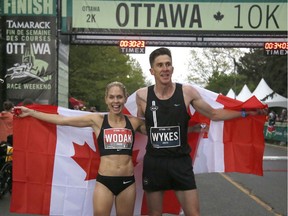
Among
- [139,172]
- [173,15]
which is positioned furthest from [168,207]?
[173,15]

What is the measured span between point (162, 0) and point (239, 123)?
9.15 meters

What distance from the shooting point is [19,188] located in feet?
17.8

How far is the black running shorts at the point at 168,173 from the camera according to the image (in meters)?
4.56

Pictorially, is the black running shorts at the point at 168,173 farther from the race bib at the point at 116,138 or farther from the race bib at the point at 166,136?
the race bib at the point at 116,138

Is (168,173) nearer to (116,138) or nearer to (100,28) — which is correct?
(116,138)

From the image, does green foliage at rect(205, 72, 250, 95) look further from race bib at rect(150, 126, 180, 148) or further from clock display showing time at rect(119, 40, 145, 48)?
race bib at rect(150, 126, 180, 148)

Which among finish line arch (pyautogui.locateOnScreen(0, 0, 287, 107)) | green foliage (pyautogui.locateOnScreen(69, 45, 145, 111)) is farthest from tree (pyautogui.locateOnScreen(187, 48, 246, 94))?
finish line arch (pyautogui.locateOnScreen(0, 0, 287, 107))

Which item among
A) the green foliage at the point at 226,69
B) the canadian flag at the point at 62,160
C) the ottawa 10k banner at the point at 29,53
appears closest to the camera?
the canadian flag at the point at 62,160

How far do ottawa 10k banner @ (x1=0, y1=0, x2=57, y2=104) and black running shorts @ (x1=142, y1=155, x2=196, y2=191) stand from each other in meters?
9.05

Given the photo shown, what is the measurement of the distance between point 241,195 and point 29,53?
24.4ft

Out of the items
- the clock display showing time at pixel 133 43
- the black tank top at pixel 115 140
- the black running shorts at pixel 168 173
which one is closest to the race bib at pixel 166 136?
the black running shorts at pixel 168 173

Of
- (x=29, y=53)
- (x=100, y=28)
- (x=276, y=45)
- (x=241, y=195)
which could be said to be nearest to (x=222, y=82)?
(x=276, y=45)

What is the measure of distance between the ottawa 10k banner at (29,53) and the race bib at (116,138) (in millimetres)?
8952

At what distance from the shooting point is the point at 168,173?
4.56 m
